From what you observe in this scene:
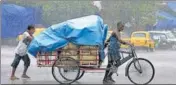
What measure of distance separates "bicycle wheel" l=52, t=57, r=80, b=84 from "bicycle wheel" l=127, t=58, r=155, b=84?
4.25ft

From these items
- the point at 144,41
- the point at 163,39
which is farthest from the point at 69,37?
the point at 163,39

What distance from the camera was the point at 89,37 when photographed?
1118cm

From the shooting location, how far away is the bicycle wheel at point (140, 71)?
1136cm

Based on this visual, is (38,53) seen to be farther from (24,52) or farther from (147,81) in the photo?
(147,81)

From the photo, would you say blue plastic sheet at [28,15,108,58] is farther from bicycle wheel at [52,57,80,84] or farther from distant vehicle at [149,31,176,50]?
distant vehicle at [149,31,176,50]

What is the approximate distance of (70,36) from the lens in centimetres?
1120

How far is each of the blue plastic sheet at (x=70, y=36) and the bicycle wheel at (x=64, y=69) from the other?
37 centimetres

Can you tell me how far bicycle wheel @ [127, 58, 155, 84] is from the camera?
37.3ft

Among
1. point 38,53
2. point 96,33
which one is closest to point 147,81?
point 96,33

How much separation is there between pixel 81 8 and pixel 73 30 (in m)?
25.6

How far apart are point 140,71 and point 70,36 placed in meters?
1.90

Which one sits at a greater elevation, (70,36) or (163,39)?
(163,39)

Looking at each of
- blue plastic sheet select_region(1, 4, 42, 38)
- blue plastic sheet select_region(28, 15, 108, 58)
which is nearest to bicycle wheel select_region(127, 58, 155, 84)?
blue plastic sheet select_region(28, 15, 108, 58)

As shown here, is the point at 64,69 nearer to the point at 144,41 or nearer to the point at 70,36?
the point at 70,36
